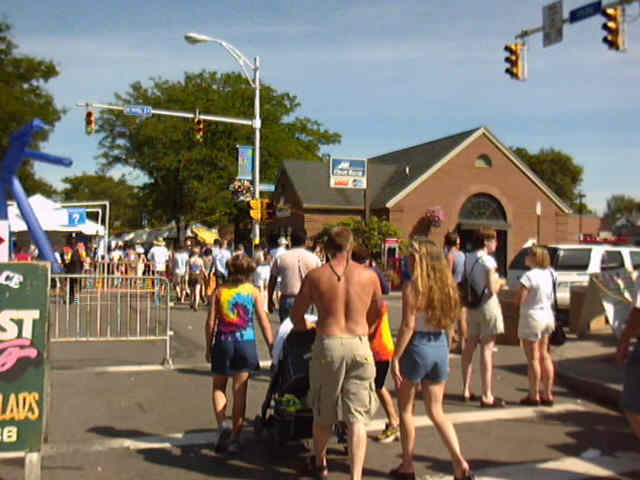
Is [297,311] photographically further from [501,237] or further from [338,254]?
[501,237]

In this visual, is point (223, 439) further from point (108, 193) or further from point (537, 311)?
point (108, 193)

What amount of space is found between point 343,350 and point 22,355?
2161 mm

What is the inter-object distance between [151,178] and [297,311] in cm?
4422

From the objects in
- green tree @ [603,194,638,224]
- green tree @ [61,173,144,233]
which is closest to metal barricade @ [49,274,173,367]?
green tree @ [61,173,144,233]

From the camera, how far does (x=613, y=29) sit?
509 inches

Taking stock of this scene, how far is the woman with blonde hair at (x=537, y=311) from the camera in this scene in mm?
6793

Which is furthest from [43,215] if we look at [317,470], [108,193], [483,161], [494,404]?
[108,193]

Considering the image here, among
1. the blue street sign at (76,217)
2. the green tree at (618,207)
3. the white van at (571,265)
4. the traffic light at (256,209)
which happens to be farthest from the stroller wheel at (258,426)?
the green tree at (618,207)

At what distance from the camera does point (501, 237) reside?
37.8 m

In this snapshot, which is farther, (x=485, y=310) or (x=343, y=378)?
(x=485, y=310)

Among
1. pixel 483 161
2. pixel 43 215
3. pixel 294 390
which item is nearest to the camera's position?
pixel 294 390

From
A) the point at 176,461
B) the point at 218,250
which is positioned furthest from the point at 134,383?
the point at 218,250

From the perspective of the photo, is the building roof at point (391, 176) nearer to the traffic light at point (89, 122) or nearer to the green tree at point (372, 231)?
the green tree at point (372, 231)

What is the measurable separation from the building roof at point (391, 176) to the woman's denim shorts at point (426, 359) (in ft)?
101
